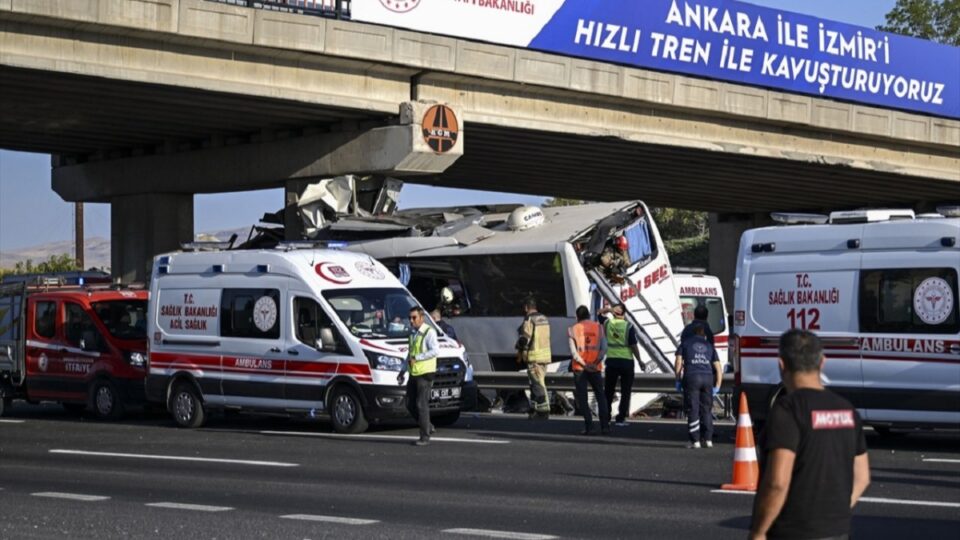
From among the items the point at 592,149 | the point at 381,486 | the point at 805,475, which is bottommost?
the point at 381,486

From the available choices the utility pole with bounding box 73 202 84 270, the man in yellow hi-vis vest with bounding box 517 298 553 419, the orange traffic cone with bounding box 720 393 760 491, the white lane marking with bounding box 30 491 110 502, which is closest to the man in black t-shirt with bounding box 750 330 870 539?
the orange traffic cone with bounding box 720 393 760 491

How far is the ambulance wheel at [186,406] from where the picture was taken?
2173 cm

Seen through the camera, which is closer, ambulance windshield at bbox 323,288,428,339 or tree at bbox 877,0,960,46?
ambulance windshield at bbox 323,288,428,339

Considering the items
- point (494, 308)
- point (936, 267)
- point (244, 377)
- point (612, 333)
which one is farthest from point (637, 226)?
point (936, 267)

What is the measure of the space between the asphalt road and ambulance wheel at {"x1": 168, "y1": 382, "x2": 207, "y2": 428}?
449 mm

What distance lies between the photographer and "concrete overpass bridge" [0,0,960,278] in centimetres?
2667

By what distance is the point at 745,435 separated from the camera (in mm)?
13250

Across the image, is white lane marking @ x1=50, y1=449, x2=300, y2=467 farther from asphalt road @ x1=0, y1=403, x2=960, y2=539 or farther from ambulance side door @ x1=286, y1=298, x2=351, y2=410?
ambulance side door @ x1=286, y1=298, x2=351, y2=410

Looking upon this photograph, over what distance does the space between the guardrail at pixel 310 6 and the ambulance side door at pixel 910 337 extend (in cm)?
1408

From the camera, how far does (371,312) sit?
20.4m

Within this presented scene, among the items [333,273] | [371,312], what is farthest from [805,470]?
[333,273]

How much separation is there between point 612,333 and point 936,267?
16.5 feet

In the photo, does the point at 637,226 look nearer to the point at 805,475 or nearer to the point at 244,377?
the point at 244,377

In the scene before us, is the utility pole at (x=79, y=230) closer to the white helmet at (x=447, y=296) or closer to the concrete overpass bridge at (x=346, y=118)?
the concrete overpass bridge at (x=346, y=118)
